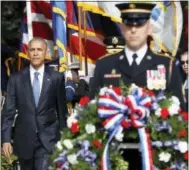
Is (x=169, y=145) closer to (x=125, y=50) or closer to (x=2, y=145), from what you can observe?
(x=125, y=50)

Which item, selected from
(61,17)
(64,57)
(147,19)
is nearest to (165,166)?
(147,19)

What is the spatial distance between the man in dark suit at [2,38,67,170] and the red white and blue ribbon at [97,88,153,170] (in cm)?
226

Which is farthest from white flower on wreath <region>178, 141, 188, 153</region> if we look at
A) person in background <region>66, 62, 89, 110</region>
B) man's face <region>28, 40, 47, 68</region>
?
person in background <region>66, 62, 89, 110</region>

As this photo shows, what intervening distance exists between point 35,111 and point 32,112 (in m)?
0.03

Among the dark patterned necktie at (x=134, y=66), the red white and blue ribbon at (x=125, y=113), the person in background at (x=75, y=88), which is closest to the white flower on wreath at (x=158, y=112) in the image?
the red white and blue ribbon at (x=125, y=113)

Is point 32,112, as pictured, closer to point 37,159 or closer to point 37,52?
point 37,159

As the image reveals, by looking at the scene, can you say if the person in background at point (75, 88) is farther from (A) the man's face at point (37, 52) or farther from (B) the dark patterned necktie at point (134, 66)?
(B) the dark patterned necktie at point (134, 66)

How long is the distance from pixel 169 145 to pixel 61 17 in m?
9.17

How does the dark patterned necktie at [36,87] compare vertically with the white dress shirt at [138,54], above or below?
below

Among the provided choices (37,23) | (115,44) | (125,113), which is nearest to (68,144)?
(125,113)

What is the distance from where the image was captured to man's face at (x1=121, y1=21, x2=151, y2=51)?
761 centimetres

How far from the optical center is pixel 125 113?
753 centimetres

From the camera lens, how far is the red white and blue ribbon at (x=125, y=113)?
24.4 ft

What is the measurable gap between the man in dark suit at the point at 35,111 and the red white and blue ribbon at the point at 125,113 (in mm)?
2261
